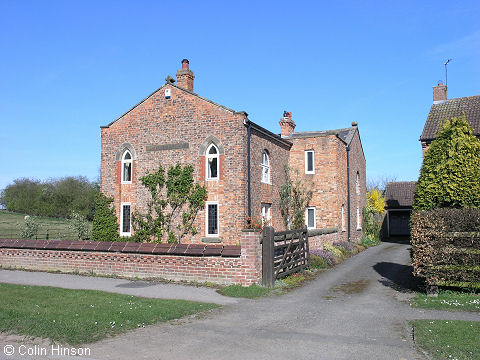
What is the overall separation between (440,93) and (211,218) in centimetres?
2052

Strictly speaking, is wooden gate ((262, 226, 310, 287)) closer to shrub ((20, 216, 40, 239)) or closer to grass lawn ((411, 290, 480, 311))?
grass lawn ((411, 290, 480, 311))

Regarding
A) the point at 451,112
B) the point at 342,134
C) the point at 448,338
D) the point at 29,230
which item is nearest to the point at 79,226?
the point at 29,230

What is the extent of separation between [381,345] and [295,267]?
8.29 meters

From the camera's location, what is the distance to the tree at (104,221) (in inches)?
801

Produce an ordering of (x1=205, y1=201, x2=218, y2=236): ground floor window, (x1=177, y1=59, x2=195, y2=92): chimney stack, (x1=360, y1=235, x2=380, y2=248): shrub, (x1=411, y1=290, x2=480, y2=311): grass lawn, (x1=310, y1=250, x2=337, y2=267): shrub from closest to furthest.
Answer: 1. (x1=411, y1=290, x2=480, y2=311): grass lawn
2. (x1=310, y1=250, x2=337, y2=267): shrub
3. (x1=205, y1=201, x2=218, y2=236): ground floor window
4. (x1=177, y1=59, x2=195, y2=92): chimney stack
5. (x1=360, y1=235, x2=380, y2=248): shrub

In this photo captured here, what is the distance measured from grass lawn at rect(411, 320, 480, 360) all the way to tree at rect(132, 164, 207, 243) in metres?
12.1

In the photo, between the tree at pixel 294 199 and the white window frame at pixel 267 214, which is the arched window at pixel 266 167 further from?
the tree at pixel 294 199

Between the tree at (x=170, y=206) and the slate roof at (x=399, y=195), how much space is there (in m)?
24.0

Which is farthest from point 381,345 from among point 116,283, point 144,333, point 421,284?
point 116,283

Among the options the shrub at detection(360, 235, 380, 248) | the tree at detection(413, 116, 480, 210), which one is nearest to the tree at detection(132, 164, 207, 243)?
the tree at detection(413, 116, 480, 210)

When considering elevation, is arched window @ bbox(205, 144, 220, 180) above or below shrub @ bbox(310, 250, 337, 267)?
above

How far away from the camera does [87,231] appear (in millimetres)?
25812

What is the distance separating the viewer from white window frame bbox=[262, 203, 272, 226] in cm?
2079

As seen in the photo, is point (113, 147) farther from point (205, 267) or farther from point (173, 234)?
point (205, 267)
